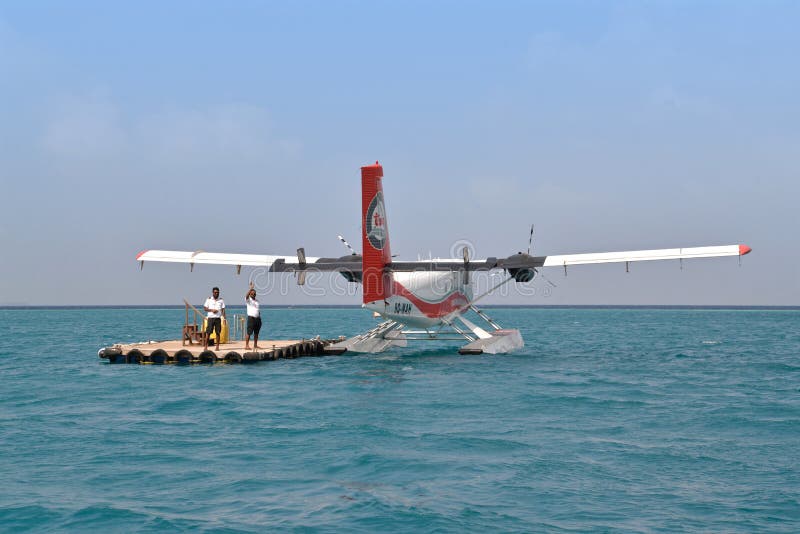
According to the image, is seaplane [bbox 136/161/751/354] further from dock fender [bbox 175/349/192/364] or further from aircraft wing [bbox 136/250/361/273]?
dock fender [bbox 175/349/192/364]

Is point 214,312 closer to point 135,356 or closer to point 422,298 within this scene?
point 135,356

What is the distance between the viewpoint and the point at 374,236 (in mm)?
25547

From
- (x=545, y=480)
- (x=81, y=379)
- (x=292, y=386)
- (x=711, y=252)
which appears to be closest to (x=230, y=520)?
(x=545, y=480)

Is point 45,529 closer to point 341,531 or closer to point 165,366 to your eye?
point 341,531

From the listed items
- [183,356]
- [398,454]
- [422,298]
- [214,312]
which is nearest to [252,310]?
[214,312]

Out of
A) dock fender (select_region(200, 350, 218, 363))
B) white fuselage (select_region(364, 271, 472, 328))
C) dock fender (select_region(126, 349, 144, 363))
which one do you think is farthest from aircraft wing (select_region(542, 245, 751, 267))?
dock fender (select_region(126, 349, 144, 363))

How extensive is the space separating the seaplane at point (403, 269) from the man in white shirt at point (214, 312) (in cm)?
349

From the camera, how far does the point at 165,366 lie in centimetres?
2520

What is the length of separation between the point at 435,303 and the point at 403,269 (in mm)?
4156

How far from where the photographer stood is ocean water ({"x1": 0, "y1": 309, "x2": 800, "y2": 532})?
8477 millimetres

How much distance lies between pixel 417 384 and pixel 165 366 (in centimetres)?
1007

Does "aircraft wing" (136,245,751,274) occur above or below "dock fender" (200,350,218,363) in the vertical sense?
above

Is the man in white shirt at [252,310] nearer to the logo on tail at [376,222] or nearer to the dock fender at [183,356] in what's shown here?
the dock fender at [183,356]

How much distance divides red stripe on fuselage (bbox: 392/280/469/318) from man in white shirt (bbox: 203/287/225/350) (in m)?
6.41
